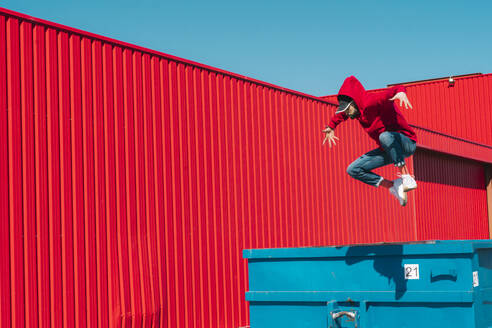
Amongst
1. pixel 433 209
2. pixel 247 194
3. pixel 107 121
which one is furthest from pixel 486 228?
pixel 107 121

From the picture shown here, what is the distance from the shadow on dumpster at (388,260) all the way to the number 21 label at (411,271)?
3 cm

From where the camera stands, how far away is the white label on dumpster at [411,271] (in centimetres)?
459

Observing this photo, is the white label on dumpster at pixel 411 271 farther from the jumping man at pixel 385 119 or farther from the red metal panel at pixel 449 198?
the red metal panel at pixel 449 198

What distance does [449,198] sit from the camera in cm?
1748

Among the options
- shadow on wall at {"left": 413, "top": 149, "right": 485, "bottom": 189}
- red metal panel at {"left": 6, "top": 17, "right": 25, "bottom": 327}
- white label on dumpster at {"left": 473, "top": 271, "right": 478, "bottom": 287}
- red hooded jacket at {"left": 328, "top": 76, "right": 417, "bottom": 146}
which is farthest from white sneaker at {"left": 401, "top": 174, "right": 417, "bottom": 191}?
shadow on wall at {"left": 413, "top": 149, "right": 485, "bottom": 189}

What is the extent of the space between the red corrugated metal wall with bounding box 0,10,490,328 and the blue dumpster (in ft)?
8.55

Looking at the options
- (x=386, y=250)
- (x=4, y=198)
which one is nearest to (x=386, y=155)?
(x=386, y=250)

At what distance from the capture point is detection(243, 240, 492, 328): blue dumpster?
14.6 feet

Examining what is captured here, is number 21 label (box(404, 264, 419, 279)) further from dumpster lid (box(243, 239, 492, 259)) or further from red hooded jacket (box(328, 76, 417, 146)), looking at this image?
red hooded jacket (box(328, 76, 417, 146))

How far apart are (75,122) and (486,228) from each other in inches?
639

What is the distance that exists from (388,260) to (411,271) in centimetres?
18

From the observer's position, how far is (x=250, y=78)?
32.8 ft

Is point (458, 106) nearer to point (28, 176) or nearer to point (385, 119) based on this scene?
point (385, 119)

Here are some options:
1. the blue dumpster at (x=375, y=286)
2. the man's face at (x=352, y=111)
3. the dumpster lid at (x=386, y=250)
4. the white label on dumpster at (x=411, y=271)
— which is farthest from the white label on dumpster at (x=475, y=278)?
the man's face at (x=352, y=111)
